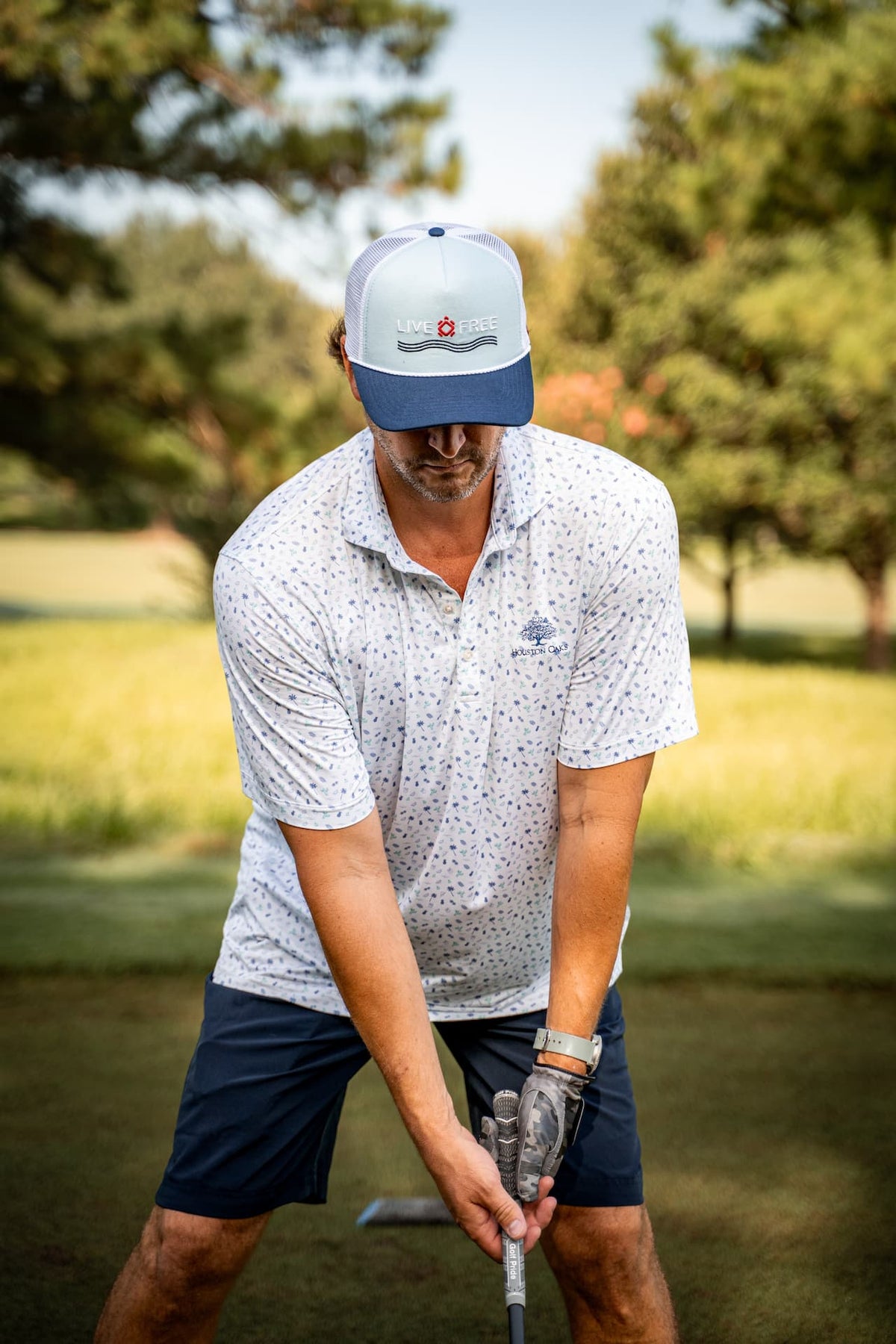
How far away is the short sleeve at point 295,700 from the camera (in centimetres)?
182

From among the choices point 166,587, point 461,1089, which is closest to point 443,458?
point 461,1089

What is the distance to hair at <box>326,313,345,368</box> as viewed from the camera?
6.59 feet

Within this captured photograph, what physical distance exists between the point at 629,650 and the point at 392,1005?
0.57 metres

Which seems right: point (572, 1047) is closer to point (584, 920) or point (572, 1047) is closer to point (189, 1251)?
point (584, 920)

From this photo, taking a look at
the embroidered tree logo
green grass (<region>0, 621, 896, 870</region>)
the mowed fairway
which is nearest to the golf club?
the mowed fairway

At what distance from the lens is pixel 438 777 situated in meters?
1.92

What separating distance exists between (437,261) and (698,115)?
30.9 ft

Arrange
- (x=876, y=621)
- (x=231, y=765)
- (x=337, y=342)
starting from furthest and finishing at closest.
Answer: (x=876, y=621) < (x=231, y=765) < (x=337, y=342)

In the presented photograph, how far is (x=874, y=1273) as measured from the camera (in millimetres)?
2455

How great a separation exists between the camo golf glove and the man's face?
0.79 metres

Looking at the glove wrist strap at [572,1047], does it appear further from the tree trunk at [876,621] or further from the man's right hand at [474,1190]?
the tree trunk at [876,621]

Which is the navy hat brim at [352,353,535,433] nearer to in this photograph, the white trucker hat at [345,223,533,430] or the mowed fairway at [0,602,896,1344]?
the white trucker hat at [345,223,533,430]

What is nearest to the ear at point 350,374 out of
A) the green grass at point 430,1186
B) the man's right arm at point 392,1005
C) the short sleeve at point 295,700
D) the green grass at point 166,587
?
the short sleeve at point 295,700

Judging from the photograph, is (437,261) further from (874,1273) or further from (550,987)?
(874,1273)
